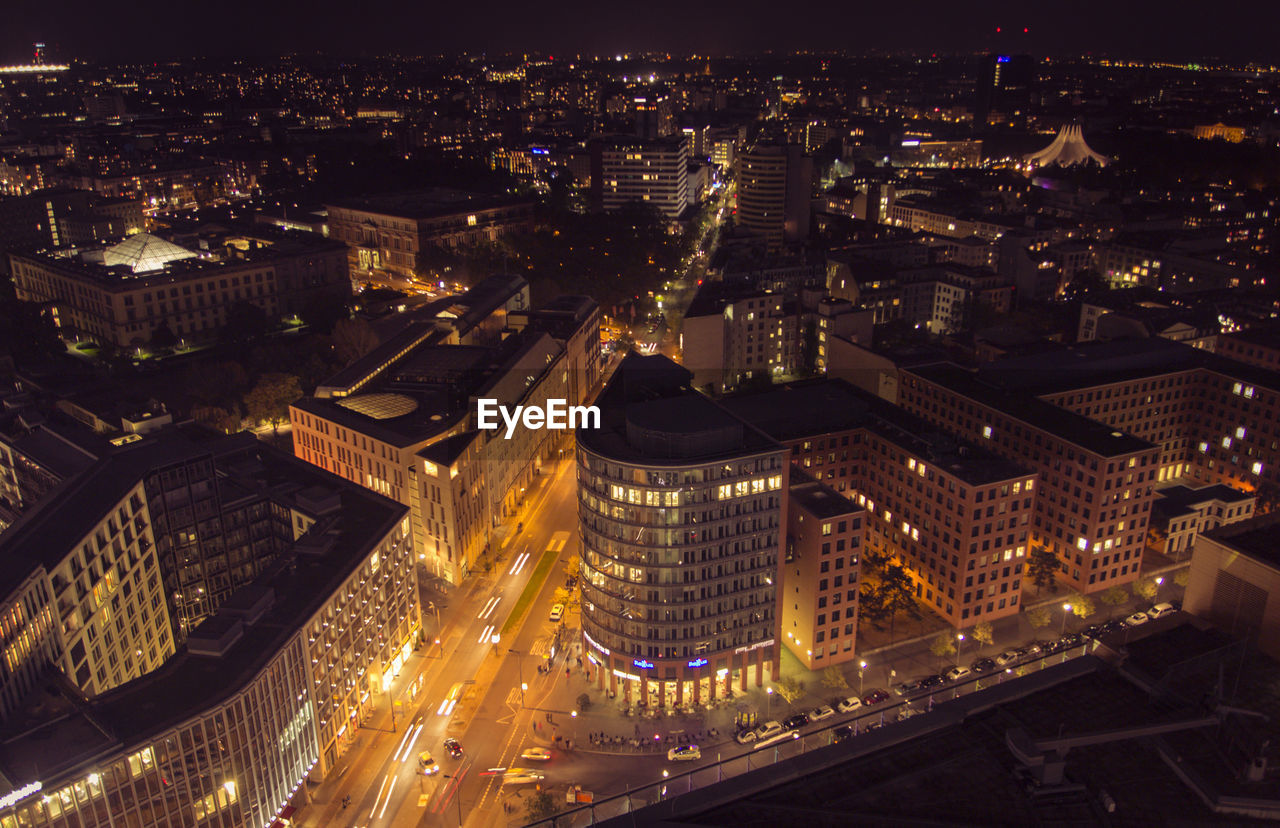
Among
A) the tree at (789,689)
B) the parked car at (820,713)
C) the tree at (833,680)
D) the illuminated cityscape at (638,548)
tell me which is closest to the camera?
the illuminated cityscape at (638,548)

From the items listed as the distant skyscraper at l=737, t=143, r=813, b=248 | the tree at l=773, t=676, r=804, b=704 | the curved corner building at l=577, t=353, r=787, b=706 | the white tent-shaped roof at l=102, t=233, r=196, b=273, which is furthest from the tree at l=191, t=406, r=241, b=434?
the distant skyscraper at l=737, t=143, r=813, b=248

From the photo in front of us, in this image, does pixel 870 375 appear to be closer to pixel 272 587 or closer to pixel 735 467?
pixel 735 467

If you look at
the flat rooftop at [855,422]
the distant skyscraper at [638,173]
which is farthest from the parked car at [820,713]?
the distant skyscraper at [638,173]

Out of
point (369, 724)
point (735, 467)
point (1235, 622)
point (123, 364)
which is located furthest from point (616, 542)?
point (123, 364)

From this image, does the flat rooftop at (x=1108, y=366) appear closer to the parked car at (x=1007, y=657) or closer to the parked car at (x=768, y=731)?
the parked car at (x=1007, y=657)

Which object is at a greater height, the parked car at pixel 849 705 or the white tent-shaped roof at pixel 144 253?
the white tent-shaped roof at pixel 144 253

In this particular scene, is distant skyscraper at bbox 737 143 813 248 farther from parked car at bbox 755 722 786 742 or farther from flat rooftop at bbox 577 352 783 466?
parked car at bbox 755 722 786 742

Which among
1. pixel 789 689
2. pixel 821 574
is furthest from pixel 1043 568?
pixel 789 689
